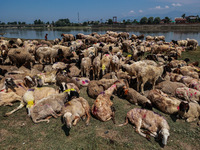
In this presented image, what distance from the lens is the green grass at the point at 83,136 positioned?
448 cm

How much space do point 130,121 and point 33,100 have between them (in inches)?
183

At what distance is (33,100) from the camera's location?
6270mm

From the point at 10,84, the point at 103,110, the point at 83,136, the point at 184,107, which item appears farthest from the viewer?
the point at 10,84

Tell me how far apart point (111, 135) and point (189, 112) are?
379 cm

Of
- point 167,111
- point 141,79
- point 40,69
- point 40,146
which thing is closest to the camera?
point 40,146

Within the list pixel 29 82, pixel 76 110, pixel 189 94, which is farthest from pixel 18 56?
pixel 189 94

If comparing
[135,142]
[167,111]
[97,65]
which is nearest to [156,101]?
[167,111]

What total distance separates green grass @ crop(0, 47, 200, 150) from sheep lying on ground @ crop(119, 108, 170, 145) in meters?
0.24

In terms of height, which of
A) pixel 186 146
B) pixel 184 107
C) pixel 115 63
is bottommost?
pixel 186 146

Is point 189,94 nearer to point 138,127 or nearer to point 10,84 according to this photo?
point 138,127

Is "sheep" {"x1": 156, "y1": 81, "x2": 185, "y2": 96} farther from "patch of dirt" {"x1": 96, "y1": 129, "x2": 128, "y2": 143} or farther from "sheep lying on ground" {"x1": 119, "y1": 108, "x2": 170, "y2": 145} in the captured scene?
"patch of dirt" {"x1": 96, "y1": 129, "x2": 128, "y2": 143}

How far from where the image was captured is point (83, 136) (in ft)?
15.8

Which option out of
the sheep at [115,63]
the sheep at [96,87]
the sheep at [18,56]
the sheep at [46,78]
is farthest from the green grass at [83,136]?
the sheep at [18,56]

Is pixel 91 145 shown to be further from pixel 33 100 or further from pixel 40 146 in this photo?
pixel 33 100
